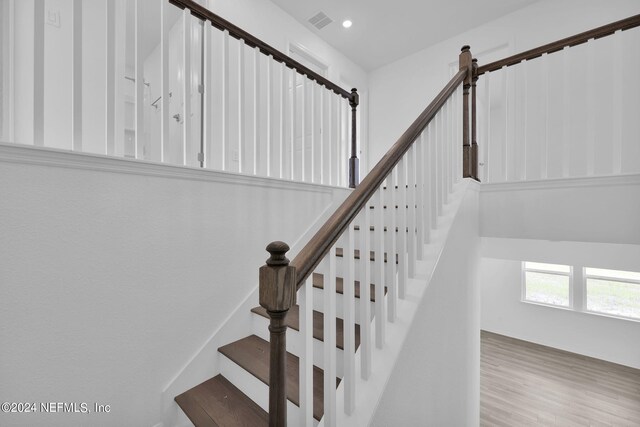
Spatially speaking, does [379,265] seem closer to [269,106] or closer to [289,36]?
[269,106]

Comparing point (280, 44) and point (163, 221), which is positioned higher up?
point (280, 44)

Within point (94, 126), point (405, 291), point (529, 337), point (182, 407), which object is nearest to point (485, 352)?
point (529, 337)

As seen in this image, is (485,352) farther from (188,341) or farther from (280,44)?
(280,44)

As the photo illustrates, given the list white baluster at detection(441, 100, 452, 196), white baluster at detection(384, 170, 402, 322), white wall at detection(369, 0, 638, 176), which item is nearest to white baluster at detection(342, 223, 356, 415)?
white baluster at detection(384, 170, 402, 322)

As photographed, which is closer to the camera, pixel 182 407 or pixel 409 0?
pixel 182 407

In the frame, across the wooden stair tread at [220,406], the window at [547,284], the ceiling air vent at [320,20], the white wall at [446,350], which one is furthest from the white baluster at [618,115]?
the window at [547,284]

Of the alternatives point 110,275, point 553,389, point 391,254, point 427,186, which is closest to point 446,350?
point 391,254

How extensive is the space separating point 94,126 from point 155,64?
2820 millimetres

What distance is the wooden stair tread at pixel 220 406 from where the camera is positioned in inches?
51.1

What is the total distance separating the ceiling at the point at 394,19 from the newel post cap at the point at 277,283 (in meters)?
3.80

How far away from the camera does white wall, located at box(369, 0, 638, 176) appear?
128 inches

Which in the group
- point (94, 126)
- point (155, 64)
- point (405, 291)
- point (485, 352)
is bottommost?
point (485, 352)

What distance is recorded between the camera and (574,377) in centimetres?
415

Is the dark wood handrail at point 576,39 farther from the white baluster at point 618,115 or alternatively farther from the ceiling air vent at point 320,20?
the ceiling air vent at point 320,20
